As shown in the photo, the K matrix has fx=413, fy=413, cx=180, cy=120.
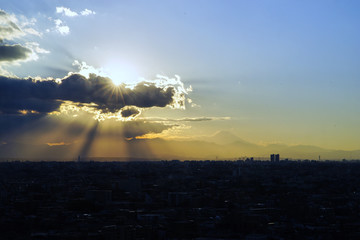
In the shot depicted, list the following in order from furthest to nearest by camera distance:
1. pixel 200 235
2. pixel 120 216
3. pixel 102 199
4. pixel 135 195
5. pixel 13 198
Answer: pixel 135 195 → pixel 13 198 → pixel 102 199 → pixel 120 216 → pixel 200 235

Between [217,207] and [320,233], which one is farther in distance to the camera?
[217,207]

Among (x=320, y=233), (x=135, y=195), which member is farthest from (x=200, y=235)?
(x=135, y=195)

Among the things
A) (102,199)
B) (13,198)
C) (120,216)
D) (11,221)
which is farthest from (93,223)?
(13,198)

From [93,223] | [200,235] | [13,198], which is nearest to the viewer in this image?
[200,235]

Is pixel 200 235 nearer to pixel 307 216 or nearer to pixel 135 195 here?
pixel 307 216

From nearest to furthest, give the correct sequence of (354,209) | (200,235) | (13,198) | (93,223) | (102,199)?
(200,235) < (93,223) < (354,209) < (102,199) < (13,198)

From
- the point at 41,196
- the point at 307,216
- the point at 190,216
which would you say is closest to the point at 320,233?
the point at 307,216

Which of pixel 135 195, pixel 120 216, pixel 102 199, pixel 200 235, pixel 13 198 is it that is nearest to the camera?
pixel 200 235

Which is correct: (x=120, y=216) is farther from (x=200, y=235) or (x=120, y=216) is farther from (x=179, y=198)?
(x=179, y=198)

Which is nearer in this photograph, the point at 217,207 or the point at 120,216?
the point at 120,216
